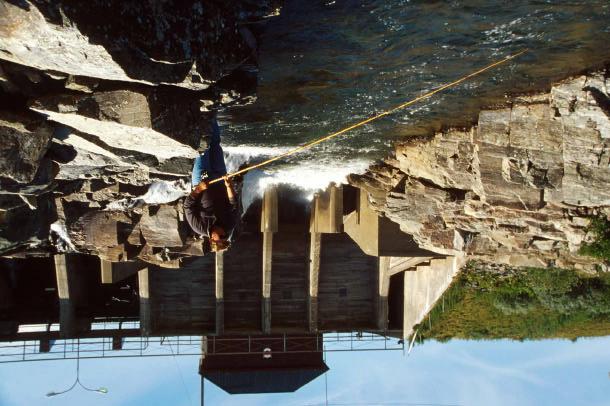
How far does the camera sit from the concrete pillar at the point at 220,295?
46.2 ft

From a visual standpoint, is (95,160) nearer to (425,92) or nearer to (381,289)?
(425,92)

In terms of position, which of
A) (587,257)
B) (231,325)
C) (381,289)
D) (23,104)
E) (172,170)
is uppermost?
(23,104)

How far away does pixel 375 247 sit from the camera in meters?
12.1

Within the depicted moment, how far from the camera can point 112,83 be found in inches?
224

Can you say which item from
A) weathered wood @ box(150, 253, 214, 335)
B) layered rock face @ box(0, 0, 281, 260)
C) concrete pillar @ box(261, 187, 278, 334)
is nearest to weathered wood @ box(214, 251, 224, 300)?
weathered wood @ box(150, 253, 214, 335)

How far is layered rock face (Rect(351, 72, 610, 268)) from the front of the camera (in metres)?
8.25

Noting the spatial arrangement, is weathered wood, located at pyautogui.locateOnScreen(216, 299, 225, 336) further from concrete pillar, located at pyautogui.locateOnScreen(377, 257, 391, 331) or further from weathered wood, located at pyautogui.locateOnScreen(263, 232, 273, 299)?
concrete pillar, located at pyautogui.locateOnScreen(377, 257, 391, 331)

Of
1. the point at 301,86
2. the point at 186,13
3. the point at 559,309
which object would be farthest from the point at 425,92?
the point at 559,309

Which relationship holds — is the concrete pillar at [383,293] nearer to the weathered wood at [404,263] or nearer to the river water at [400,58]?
the weathered wood at [404,263]

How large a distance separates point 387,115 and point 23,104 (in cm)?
545

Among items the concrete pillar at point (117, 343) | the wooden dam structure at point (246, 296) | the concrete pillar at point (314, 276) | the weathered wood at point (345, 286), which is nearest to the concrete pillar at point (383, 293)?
the wooden dam structure at point (246, 296)

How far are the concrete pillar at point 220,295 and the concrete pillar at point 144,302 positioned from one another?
62.8 inches

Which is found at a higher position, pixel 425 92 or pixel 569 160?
pixel 425 92

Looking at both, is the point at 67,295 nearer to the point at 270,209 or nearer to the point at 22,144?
the point at 270,209
